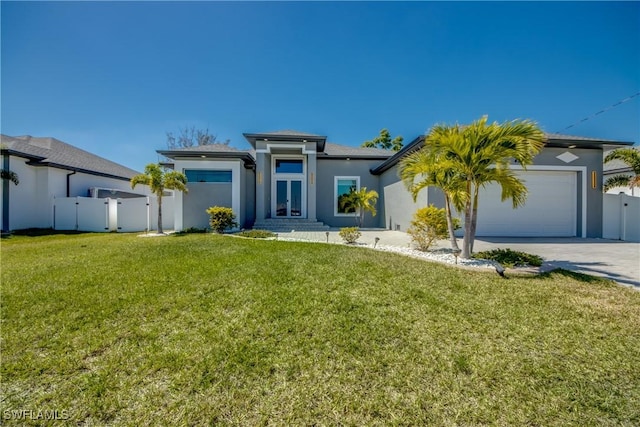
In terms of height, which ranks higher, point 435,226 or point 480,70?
point 480,70

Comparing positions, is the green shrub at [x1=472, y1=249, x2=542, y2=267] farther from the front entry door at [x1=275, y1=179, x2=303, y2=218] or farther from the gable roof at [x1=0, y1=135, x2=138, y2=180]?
the gable roof at [x1=0, y1=135, x2=138, y2=180]

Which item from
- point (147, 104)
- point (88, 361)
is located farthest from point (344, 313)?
point (147, 104)

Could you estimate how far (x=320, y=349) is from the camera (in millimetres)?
3057

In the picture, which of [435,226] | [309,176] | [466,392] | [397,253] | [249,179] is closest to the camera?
[466,392]

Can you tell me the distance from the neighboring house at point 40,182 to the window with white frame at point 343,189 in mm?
16960

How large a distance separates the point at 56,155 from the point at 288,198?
53.6 feet

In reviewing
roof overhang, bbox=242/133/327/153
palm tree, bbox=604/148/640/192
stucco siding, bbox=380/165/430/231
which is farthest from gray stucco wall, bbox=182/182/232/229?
palm tree, bbox=604/148/640/192

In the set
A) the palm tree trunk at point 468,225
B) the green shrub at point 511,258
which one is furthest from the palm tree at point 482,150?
the green shrub at point 511,258

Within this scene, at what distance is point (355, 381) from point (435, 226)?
6.85 metres

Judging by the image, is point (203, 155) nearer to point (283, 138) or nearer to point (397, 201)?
point (283, 138)

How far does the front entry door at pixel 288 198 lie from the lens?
16.0 metres

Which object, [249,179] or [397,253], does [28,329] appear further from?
[249,179]

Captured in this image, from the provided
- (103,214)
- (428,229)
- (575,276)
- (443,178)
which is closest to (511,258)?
(575,276)

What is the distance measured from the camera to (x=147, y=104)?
16844 millimetres
